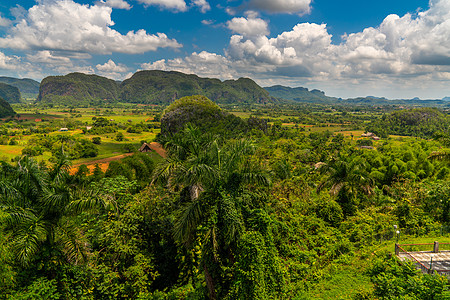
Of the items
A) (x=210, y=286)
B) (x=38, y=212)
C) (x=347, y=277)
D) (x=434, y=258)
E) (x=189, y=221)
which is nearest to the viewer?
(x=38, y=212)

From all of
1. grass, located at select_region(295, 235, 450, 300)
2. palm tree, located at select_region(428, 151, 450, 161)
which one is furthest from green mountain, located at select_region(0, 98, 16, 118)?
palm tree, located at select_region(428, 151, 450, 161)

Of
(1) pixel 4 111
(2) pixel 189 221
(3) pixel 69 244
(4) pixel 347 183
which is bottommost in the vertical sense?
(4) pixel 347 183

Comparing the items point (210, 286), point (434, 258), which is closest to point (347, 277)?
point (434, 258)

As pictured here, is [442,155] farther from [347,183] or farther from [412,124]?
[412,124]

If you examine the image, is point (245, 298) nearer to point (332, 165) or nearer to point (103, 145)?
point (332, 165)

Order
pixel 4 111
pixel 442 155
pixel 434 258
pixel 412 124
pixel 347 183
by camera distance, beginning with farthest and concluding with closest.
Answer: pixel 4 111, pixel 412 124, pixel 442 155, pixel 347 183, pixel 434 258

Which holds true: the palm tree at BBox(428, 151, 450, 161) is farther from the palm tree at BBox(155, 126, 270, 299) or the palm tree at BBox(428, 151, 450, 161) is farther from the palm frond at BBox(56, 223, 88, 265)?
the palm frond at BBox(56, 223, 88, 265)

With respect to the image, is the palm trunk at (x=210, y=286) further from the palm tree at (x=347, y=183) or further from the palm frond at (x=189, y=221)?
the palm tree at (x=347, y=183)
